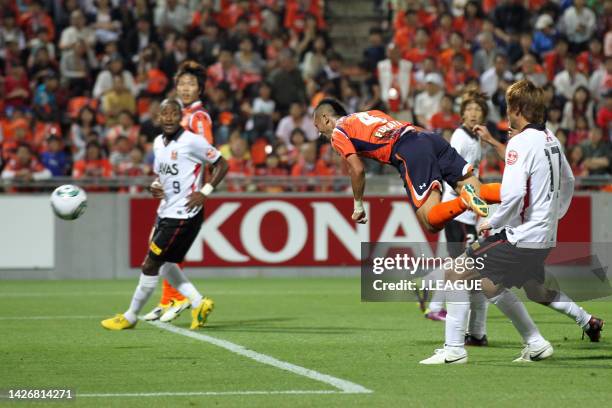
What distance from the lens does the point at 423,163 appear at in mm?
9453

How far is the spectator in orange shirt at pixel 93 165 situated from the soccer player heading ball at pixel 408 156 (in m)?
9.85

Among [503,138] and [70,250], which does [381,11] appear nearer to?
[503,138]

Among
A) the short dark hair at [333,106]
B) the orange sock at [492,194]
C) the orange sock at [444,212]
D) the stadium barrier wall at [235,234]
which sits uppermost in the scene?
the short dark hair at [333,106]

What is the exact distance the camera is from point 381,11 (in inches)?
1020

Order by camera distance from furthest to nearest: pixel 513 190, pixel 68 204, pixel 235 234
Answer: pixel 235 234, pixel 68 204, pixel 513 190

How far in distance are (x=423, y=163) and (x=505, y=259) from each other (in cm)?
135

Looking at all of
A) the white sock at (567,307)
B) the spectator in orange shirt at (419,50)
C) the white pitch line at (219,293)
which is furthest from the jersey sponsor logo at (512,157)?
the spectator in orange shirt at (419,50)

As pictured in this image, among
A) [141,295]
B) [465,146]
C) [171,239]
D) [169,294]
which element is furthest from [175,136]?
[465,146]

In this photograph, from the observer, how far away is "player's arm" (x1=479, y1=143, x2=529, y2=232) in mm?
8281

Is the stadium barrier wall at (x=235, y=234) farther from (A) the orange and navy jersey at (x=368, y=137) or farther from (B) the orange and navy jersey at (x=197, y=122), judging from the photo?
(A) the orange and navy jersey at (x=368, y=137)

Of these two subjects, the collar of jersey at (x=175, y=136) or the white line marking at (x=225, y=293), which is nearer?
the collar of jersey at (x=175, y=136)

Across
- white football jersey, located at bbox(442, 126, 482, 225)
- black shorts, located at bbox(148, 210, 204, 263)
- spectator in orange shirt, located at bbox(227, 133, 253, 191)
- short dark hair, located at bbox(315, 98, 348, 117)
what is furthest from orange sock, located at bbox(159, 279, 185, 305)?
spectator in orange shirt, located at bbox(227, 133, 253, 191)

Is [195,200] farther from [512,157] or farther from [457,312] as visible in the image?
[512,157]

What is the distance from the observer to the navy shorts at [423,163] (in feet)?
30.9
